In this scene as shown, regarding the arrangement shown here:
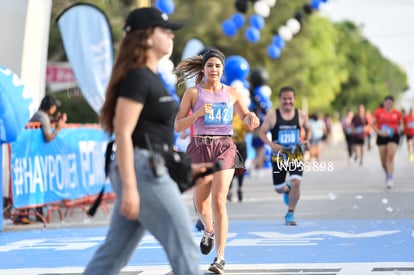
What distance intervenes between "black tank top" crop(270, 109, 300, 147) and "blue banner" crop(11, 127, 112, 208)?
3400 mm

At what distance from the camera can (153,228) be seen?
576 cm

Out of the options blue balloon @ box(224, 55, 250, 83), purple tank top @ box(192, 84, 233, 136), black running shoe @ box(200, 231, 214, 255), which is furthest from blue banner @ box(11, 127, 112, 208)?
blue balloon @ box(224, 55, 250, 83)

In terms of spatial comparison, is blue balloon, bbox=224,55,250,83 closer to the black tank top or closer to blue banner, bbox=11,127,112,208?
blue banner, bbox=11,127,112,208

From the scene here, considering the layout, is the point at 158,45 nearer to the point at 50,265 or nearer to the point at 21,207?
the point at 50,265

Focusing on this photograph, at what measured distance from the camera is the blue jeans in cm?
570

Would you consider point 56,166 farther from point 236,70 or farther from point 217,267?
point 236,70

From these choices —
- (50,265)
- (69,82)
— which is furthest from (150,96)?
(69,82)

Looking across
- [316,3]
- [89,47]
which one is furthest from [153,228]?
[316,3]

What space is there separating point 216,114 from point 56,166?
6.24m

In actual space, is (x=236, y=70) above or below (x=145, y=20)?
above

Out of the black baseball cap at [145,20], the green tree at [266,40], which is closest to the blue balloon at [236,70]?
the green tree at [266,40]

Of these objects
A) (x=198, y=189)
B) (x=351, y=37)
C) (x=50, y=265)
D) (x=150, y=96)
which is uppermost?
(x=351, y=37)

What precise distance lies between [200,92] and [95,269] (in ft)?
14.3

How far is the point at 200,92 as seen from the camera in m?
9.91
